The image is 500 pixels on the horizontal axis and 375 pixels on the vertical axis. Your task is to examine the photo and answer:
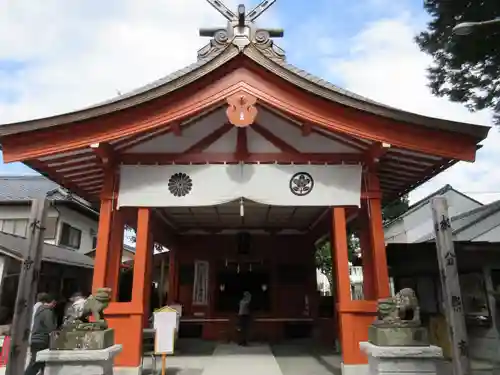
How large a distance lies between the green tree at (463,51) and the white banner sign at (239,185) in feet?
16.8

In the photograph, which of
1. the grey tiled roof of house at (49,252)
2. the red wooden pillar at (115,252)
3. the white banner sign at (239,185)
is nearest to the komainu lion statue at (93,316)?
the red wooden pillar at (115,252)

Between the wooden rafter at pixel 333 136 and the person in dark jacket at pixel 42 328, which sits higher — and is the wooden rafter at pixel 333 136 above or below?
above

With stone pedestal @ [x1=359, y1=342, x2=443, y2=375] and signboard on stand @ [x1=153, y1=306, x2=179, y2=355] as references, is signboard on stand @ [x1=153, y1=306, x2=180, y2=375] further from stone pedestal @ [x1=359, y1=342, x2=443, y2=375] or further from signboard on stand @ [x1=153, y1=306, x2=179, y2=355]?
stone pedestal @ [x1=359, y1=342, x2=443, y2=375]

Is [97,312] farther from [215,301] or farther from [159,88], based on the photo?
[215,301]

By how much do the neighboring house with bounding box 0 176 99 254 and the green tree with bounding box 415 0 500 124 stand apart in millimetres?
16829

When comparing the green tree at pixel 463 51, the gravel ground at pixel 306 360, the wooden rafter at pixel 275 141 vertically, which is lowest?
the gravel ground at pixel 306 360

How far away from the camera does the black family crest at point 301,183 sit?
8.50m

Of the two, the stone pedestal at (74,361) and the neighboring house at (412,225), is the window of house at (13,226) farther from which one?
the neighboring house at (412,225)

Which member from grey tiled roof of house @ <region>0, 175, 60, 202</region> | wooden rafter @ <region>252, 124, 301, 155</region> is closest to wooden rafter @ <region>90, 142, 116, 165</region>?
wooden rafter @ <region>252, 124, 301, 155</region>

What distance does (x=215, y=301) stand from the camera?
14.4 meters

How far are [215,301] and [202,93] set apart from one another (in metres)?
8.85

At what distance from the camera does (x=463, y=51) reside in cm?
1046

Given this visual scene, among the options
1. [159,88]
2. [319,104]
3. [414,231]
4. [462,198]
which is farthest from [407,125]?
[462,198]

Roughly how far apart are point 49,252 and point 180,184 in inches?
503
